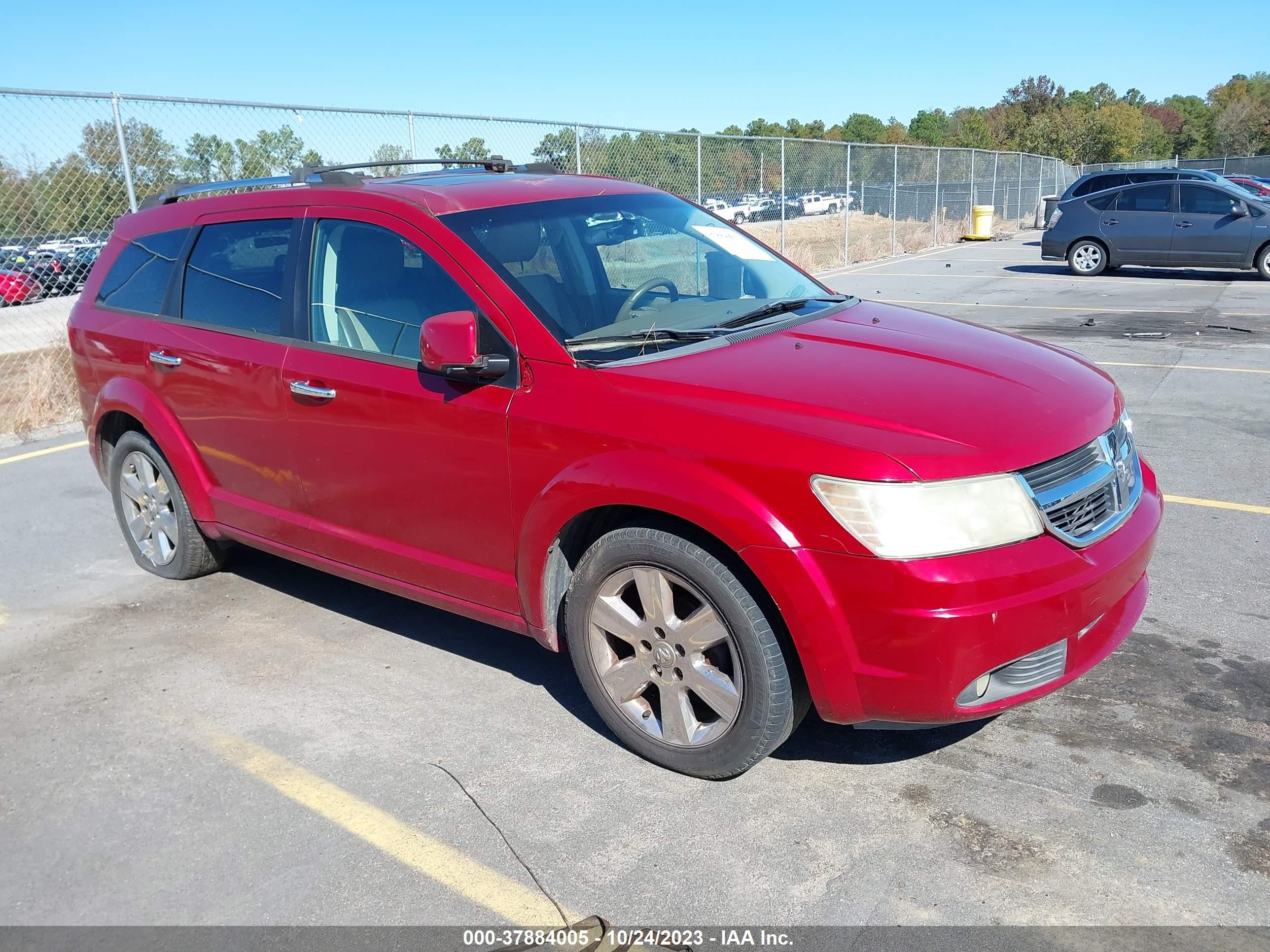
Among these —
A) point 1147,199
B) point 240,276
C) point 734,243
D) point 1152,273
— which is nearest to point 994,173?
point 1152,273

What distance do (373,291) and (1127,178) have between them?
20170 millimetres

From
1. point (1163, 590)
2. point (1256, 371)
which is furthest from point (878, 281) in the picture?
point (1163, 590)

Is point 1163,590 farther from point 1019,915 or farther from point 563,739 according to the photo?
point 563,739

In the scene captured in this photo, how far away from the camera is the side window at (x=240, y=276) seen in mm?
4355

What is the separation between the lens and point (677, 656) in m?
3.29

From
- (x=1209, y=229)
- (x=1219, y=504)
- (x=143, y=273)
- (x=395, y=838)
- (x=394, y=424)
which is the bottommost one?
(x=395, y=838)

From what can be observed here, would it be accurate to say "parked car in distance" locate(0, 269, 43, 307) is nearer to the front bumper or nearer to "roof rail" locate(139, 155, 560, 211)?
"roof rail" locate(139, 155, 560, 211)

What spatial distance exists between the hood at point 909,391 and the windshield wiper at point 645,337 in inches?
6.1

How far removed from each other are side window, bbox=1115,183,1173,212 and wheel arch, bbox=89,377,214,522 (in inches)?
685

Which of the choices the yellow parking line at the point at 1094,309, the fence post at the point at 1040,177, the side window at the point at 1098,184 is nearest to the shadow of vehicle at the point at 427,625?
the yellow parking line at the point at 1094,309

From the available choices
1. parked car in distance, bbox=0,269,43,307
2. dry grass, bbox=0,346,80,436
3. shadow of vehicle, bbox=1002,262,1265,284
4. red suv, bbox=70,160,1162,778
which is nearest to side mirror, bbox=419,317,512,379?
red suv, bbox=70,160,1162,778

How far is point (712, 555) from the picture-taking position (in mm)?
3119

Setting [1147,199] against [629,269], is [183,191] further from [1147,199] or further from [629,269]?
[1147,199]

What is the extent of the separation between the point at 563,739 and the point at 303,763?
889 mm
